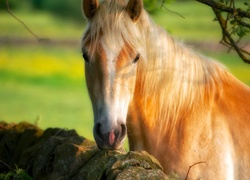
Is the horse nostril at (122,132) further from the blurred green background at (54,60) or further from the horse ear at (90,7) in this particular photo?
the blurred green background at (54,60)

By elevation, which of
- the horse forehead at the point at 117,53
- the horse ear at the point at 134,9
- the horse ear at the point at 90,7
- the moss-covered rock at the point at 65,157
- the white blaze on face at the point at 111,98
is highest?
the horse ear at the point at 134,9

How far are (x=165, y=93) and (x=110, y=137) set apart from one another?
90cm

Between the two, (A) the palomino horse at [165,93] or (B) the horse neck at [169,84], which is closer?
(A) the palomino horse at [165,93]

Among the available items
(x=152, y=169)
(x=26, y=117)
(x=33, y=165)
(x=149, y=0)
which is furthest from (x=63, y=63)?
(x=152, y=169)

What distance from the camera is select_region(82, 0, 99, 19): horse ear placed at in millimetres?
5887

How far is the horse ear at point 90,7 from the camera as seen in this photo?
589 centimetres

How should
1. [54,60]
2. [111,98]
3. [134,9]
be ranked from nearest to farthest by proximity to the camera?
[111,98] < [134,9] < [54,60]

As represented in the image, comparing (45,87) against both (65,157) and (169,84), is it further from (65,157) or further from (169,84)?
(169,84)

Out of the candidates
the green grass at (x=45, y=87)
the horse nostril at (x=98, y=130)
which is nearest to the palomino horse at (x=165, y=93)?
the horse nostril at (x=98, y=130)

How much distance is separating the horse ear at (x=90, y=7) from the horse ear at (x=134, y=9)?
272mm

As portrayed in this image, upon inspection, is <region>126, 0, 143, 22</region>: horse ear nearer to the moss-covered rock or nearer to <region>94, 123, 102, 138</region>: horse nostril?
<region>94, 123, 102, 138</region>: horse nostril

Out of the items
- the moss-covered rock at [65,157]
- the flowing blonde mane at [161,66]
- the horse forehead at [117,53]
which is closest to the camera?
the moss-covered rock at [65,157]

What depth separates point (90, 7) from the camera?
5910 millimetres

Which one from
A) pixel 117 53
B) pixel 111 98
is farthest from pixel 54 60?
pixel 111 98
